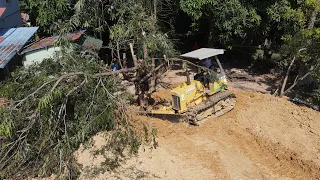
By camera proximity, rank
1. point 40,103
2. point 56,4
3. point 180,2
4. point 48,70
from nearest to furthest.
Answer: point 40,103 < point 48,70 < point 180,2 < point 56,4

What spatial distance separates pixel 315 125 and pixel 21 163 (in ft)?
23.8

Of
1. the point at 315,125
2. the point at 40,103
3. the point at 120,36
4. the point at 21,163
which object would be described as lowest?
the point at 315,125

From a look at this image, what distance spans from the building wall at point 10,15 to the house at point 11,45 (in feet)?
2.67

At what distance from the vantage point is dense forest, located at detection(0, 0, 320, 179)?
22.1 feet

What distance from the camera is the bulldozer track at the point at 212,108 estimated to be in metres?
8.66

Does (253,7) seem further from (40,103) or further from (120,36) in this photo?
(40,103)

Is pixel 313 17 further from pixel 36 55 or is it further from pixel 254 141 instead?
pixel 36 55

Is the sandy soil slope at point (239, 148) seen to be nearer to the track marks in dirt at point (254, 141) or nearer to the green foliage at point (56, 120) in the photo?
the track marks in dirt at point (254, 141)

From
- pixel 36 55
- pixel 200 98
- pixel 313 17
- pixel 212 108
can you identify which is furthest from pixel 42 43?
pixel 313 17

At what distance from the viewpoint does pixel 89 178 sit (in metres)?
6.54

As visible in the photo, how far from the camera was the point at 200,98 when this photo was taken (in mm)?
9117

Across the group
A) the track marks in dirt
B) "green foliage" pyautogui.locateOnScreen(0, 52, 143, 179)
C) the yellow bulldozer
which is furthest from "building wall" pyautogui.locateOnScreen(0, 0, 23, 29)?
the track marks in dirt

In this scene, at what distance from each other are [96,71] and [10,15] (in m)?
8.95

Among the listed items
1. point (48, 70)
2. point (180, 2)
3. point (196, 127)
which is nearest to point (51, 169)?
point (48, 70)
